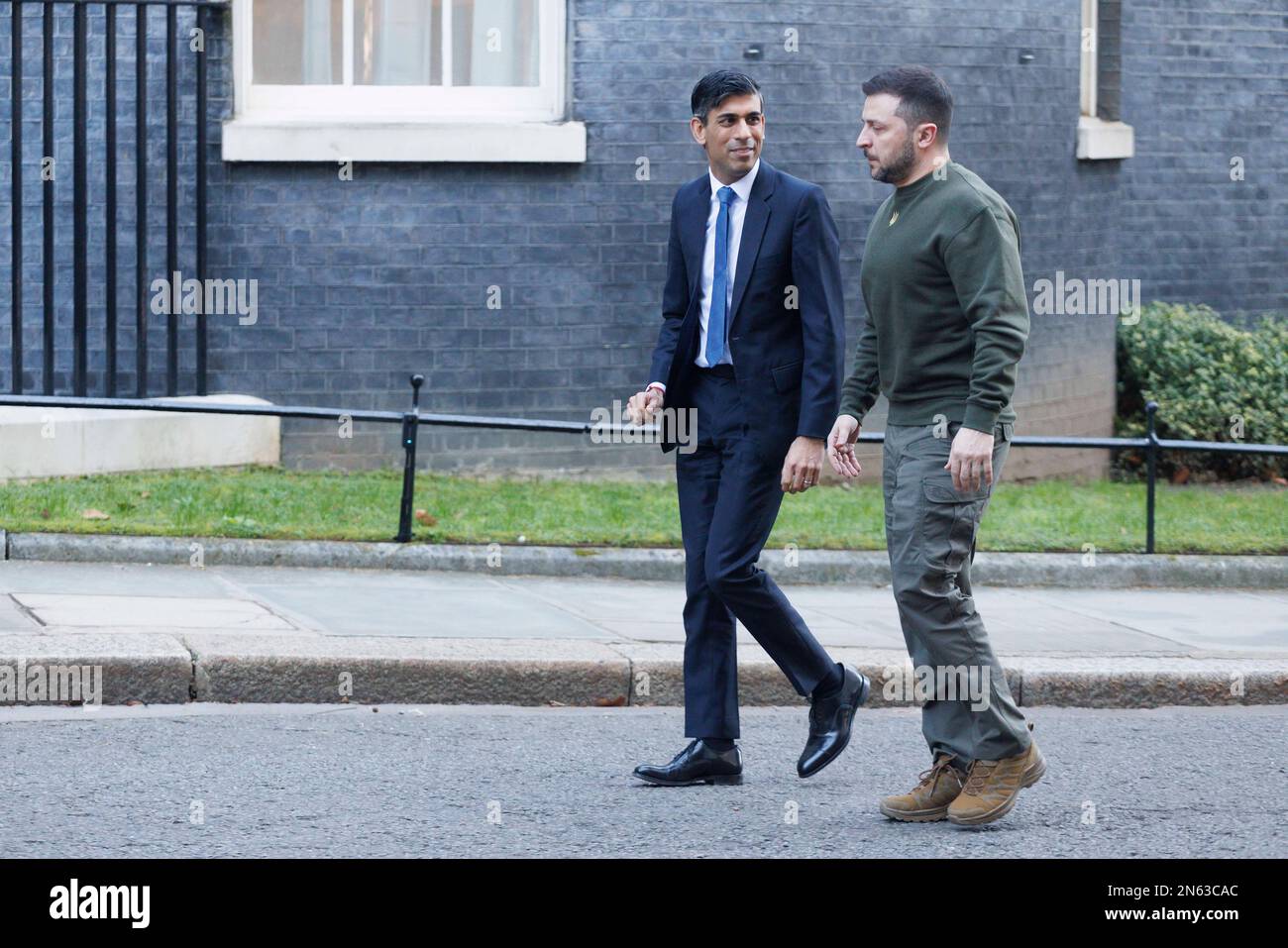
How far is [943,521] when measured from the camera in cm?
516

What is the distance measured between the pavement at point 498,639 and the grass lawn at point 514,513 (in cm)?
38

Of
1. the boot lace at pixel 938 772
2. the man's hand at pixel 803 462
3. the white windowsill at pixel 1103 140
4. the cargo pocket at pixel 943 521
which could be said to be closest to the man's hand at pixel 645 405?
the man's hand at pixel 803 462

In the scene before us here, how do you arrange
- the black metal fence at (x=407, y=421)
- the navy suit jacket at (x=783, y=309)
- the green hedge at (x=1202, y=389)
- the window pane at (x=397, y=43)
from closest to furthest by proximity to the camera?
the navy suit jacket at (x=783, y=309)
the black metal fence at (x=407, y=421)
the window pane at (x=397, y=43)
the green hedge at (x=1202, y=389)

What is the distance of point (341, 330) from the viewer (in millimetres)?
11219

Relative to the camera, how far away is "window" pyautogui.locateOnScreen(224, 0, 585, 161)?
10969mm

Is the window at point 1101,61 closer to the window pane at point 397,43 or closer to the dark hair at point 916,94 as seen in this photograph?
the window pane at point 397,43

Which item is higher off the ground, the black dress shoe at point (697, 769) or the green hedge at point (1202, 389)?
the green hedge at point (1202, 389)

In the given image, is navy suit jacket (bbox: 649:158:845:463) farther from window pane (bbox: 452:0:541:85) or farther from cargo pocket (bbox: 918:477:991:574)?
window pane (bbox: 452:0:541:85)

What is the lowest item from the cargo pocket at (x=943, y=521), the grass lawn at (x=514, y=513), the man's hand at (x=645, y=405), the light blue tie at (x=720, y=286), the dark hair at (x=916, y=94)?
the grass lawn at (x=514, y=513)

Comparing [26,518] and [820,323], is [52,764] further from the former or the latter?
[26,518]

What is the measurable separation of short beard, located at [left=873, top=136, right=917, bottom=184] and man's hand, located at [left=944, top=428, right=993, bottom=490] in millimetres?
749

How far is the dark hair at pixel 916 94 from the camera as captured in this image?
521 centimetres
